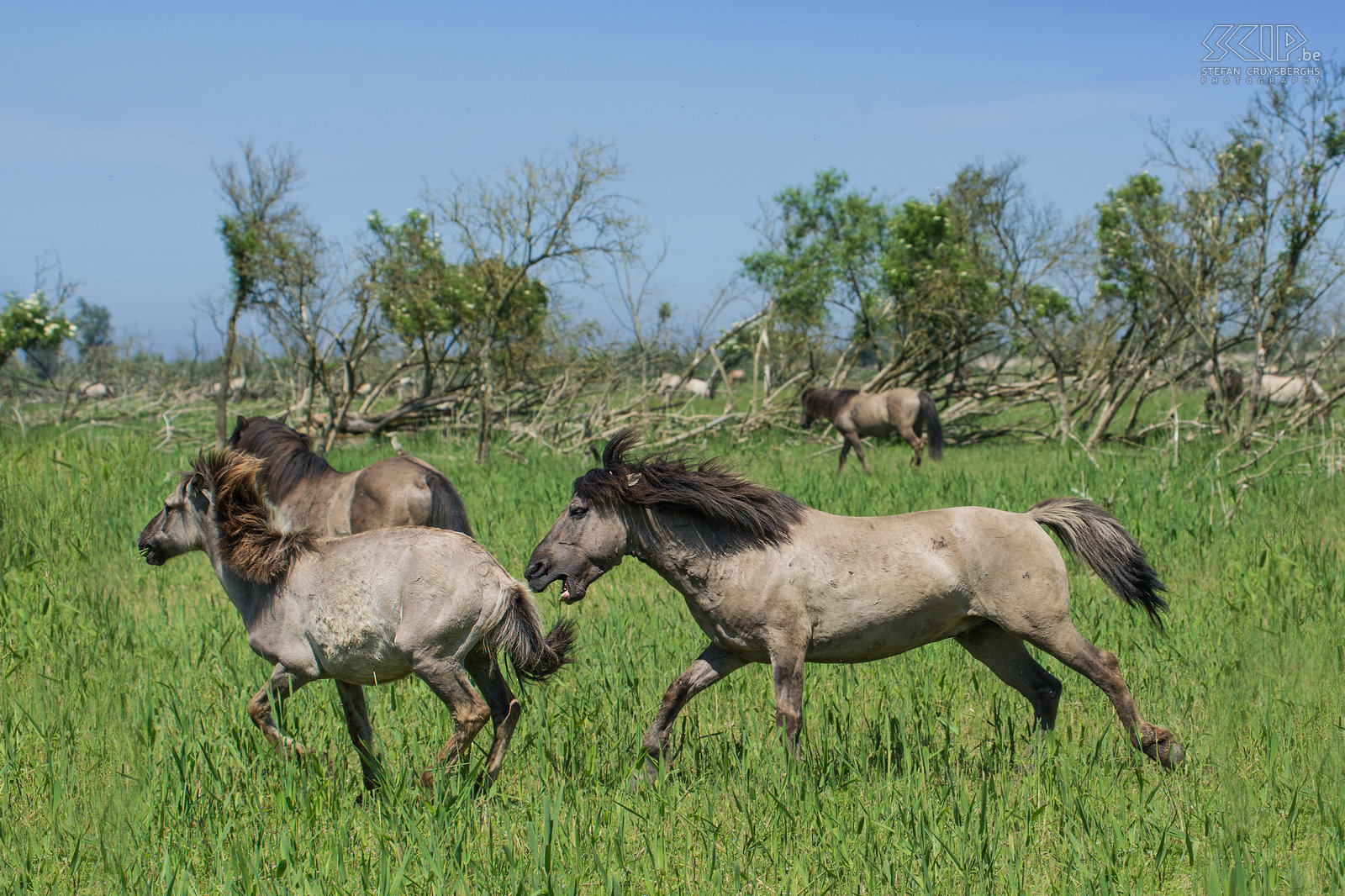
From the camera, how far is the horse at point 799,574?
420 cm

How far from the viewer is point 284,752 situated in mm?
3986

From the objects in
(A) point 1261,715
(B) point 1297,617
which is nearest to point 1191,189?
(B) point 1297,617

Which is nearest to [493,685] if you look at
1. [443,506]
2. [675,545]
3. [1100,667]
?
[675,545]

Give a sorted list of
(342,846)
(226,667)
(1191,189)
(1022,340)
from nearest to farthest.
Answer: (342,846)
(226,667)
(1191,189)
(1022,340)

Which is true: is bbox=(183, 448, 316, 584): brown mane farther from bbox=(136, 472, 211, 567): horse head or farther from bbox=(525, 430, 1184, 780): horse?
bbox=(525, 430, 1184, 780): horse

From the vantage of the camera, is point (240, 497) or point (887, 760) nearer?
point (887, 760)

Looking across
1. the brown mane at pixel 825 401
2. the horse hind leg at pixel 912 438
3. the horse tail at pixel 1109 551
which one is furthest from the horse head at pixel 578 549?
the brown mane at pixel 825 401

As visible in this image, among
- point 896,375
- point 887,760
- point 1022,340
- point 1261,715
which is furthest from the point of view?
point 896,375

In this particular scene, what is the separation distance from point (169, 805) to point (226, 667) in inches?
76.5

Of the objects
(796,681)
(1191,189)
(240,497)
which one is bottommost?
(796,681)

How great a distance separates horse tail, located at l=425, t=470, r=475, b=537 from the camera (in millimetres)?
6984

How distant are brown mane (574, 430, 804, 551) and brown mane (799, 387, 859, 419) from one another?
42.1 ft

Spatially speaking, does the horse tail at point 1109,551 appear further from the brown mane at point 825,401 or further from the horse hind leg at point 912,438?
the brown mane at point 825,401

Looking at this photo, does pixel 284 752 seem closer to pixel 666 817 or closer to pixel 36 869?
pixel 36 869
